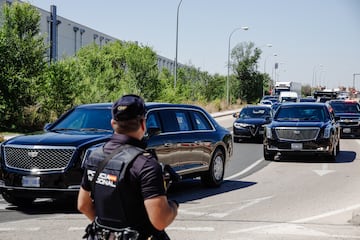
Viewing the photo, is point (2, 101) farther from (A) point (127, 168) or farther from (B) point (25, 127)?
(A) point (127, 168)

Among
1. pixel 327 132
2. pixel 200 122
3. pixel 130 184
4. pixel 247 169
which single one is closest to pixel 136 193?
pixel 130 184

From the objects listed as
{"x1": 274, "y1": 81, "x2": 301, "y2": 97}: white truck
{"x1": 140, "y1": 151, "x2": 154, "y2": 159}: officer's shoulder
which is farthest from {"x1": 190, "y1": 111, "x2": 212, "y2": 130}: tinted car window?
{"x1": 274, "y1": 81, "x2": 301, "y2": 97}: white truck

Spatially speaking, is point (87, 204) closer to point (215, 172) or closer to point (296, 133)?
point (215, 172)

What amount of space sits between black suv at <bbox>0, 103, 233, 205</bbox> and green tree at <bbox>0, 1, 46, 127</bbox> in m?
13.6

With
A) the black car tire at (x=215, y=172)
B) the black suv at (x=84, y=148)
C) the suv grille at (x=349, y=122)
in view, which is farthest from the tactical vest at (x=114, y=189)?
the suv grille at (x=349, y=122)

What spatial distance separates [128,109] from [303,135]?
1369 centimetres

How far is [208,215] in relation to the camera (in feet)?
27.7

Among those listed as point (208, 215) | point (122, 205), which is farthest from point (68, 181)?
point (122, 205)

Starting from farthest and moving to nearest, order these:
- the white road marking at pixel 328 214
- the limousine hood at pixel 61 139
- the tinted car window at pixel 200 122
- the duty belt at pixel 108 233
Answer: the tinted car window at pixel 200 122 → the limousine hood at pixel 61 139 → the white road marking at pixel 328 214 → the duty belt at pixel 108 233

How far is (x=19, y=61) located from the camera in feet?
77.8

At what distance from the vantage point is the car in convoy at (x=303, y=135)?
16062 millimetres

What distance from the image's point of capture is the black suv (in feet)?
27.2

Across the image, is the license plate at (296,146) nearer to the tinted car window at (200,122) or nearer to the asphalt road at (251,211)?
the asphalt road at (251,211)

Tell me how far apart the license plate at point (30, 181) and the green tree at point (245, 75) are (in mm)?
69699
